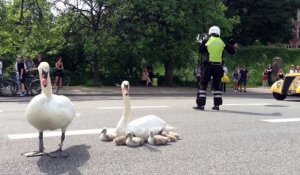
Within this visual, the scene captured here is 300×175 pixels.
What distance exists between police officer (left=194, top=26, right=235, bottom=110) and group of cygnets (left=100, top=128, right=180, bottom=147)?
4.86m

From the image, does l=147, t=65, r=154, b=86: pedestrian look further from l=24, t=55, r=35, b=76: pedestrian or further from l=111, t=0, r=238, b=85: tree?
l=24, t=55, r=35, b=76: pedestrian

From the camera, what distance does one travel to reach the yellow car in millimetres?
18484

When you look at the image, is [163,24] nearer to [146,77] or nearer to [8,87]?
[146,77]

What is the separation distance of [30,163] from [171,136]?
2.54 meters

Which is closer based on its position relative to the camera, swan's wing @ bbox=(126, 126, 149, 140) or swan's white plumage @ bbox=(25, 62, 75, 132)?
swan's white plumage @ bbox=(25, 62, 75, 132)

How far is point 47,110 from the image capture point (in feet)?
21.0

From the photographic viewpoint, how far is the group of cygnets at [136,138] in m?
7.52

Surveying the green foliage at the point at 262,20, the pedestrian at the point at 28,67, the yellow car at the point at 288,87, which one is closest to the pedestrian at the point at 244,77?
the yellow car at the point at 288,87

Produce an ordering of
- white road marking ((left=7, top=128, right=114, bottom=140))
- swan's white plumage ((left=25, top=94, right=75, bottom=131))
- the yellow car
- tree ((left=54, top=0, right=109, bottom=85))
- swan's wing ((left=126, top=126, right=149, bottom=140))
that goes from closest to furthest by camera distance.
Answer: swan's white plumage ((left=25, top=94, right=75, bottom=131))
swan's wing ((left=126, top=126, right=149, bottom=140))
white road marking ((left=7, top=128, right=114, bottom=140))
the yellow car
tree ((left=54, top=0, right=109, bottom=85))

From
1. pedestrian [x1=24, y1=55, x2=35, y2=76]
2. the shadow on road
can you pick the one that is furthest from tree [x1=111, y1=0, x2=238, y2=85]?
the shadow on road

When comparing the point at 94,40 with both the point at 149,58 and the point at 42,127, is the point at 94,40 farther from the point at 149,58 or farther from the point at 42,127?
the point at 42,127

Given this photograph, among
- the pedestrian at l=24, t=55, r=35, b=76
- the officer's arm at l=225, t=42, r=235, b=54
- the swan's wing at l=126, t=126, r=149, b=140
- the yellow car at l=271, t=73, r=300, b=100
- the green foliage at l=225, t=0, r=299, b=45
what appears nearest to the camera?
the swan's wing at l=126, t=126, r=149, b=140

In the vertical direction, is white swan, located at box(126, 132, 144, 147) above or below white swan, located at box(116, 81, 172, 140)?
below

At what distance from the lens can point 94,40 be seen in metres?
27.3
